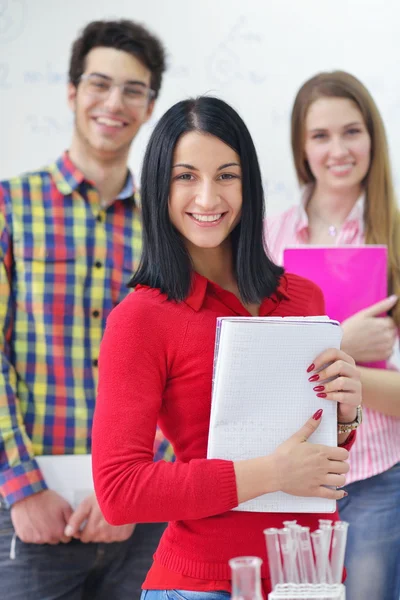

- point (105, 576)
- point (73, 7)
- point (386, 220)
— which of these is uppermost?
Answer: point (73, 7)

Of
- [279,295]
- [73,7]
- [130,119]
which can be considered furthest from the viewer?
[73,7]

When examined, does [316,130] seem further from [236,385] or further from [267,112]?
[236,385]

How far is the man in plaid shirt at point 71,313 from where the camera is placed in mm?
1694

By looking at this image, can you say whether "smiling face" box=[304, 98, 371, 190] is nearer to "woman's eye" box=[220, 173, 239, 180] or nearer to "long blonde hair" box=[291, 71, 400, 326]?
"long blonde hair" box=[291, 71, 400, 326]

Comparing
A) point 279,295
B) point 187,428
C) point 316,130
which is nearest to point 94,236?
point 316,130

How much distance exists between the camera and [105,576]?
178 cm

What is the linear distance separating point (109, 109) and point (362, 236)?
0.72m

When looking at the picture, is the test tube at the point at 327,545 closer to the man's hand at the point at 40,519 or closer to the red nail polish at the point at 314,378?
the red nail polish at the point at 314,378

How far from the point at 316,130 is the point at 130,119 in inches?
19.2

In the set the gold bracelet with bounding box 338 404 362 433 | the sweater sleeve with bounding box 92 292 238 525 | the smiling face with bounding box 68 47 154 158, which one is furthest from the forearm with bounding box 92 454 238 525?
the smiling face with bounding box 68 47 154 158

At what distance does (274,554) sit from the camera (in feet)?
2.86

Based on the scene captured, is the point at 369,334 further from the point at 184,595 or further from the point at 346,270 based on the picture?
the point at 184,595

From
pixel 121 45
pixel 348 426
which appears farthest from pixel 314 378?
pixel 121 45

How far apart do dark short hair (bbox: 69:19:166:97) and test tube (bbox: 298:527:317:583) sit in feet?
4.89
